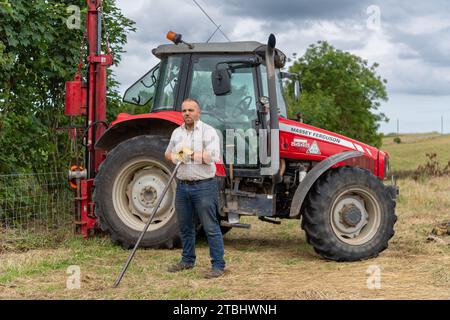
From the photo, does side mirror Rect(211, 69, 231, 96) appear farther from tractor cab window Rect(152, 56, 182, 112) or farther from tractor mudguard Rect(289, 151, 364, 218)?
tractor mudguard Rect(289, 151, 364, 218)

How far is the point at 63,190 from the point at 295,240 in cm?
344

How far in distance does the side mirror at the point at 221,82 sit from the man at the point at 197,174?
0.59 m

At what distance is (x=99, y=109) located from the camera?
328 inches

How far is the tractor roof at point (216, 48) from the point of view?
7.46 m

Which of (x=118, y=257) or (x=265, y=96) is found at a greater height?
(x=265, y=96)

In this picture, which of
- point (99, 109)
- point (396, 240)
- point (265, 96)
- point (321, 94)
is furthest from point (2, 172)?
point (321, 94)

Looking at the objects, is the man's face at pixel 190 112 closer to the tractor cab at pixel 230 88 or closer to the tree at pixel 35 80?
the tractor cab at pixel 230 88

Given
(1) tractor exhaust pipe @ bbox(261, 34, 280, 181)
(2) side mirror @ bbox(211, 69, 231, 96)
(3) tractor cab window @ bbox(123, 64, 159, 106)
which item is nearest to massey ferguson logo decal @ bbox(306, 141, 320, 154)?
(1) tractor exhaust pipe @ bbox(261, 34, 280, 181)

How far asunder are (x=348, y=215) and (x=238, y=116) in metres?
1.66

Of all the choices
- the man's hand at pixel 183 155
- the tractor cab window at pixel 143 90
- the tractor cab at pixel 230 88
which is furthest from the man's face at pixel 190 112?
the tractor cab window at pixel 143 90

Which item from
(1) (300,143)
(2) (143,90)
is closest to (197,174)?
(1) (300,143)

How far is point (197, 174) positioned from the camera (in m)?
6.21

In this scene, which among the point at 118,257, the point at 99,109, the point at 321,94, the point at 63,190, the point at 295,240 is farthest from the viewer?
the point at 321,94

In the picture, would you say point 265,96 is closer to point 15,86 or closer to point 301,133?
point 301,133
